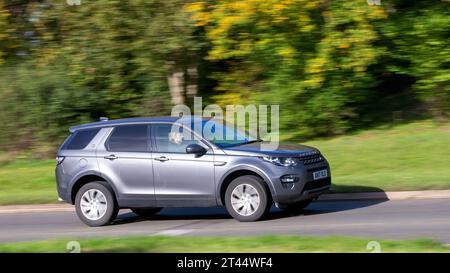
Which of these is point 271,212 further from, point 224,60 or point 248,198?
point 224,60

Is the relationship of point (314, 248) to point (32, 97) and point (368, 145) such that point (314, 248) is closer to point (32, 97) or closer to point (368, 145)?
point (368, 145)

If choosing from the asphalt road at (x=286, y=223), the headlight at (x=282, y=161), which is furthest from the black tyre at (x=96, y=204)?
the headlight at (x=282, y=161)

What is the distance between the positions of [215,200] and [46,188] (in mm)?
7860

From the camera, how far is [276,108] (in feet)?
73.8

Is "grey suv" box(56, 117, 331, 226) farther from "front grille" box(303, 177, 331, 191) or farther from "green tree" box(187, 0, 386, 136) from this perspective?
"green tree" box(187, 0, 386, 136)

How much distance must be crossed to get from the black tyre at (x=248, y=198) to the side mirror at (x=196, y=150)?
0.70 metres

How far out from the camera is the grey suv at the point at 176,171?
1253cm

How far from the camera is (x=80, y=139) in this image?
13914mm

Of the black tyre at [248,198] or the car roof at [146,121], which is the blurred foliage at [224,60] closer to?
the car roof at [146,121]

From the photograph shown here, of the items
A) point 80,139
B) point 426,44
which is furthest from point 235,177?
point 426,44

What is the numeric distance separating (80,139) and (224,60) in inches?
422

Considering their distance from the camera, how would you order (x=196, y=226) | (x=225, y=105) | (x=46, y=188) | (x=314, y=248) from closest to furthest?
1. (x=314, y=248)
2. (x=196, y=226)
3. (x=46, y=188)
4. (x=225, y=105)

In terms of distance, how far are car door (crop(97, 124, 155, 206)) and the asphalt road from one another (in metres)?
0.56
